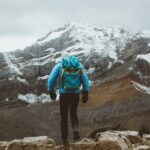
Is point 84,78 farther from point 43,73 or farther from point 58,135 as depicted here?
point 43,73

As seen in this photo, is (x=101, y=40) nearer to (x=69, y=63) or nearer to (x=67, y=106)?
(x=67, y=106)

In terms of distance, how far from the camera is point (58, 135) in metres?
27.6

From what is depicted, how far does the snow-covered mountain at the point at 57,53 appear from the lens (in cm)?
11994

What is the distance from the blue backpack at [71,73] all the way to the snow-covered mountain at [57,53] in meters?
88.9

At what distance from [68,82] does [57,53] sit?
143 meters

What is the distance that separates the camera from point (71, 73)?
1192 centimetres

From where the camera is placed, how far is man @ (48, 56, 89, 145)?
11859 millimetres

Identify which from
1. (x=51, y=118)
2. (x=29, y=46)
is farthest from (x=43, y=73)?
(x=51, y=118)

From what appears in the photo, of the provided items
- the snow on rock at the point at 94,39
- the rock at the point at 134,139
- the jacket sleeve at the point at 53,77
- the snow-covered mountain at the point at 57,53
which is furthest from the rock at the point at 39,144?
the snow on rock at the point at 94,39

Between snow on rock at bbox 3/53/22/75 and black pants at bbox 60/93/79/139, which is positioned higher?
black pants at bbox 60/93/79/139

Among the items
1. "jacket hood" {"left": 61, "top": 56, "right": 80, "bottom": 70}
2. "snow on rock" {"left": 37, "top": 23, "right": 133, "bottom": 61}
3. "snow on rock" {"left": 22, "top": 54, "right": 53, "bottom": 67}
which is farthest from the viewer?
"snow on rock" {"left": 37, "top": 23, "right": 133, "bottom": 61}

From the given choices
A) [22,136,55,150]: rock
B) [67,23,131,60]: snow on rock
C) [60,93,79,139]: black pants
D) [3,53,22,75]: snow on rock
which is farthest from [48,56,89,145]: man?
[67,23,131,60]: snow on rock

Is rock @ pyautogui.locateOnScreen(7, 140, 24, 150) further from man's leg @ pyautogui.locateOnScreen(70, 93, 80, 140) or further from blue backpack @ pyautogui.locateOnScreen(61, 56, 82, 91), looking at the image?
blue backpack @ pyautogui.locateOnScreen(61, 56, 82, 91)

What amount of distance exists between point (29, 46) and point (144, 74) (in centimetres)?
11575
